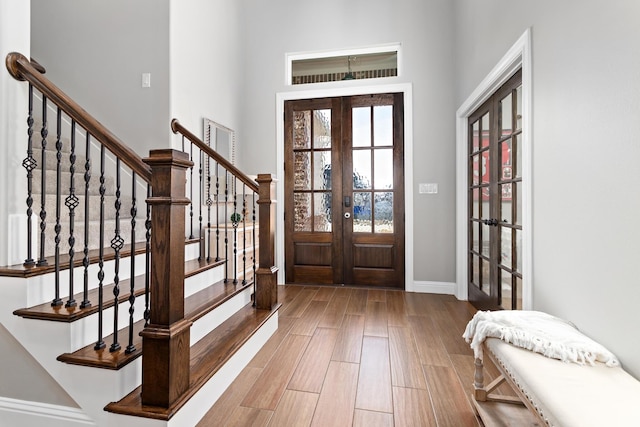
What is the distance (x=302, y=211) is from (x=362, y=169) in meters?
→ 0.90

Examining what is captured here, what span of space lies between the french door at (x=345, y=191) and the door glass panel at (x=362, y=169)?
0.01 meters

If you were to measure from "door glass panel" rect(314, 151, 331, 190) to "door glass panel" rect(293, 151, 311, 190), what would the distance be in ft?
0.25

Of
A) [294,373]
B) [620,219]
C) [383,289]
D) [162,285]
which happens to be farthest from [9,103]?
[383,289]

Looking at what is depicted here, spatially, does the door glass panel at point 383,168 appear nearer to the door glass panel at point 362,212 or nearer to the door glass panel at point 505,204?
the door glass panel at point 362,212

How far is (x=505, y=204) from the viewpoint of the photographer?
7.93ft

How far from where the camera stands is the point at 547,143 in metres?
1.72

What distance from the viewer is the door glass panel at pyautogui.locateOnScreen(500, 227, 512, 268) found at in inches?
93.0

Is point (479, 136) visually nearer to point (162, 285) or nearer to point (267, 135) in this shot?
point (267, 135)

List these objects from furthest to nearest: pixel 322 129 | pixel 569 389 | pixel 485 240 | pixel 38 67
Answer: pixel 322 129 → pixel 485 240 → pixel 38 67 → pixel 569 389

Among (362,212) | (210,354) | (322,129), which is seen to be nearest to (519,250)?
(362,212)

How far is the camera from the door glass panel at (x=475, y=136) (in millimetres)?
3078

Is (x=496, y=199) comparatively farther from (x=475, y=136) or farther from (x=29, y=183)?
(x=29, y=183)

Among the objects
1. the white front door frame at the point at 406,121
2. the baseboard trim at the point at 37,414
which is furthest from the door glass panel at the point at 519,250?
the baseboard trim at the point at 37,414

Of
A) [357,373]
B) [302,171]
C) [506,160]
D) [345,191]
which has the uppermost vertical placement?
[302,171]
